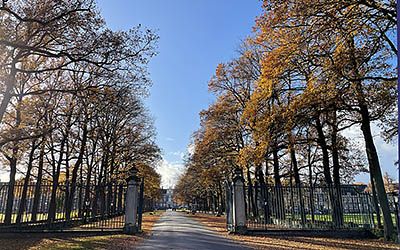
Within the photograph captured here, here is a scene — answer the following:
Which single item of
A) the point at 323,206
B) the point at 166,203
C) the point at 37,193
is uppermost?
the point at 166,203

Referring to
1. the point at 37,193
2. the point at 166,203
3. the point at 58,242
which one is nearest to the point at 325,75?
the point at 58,242

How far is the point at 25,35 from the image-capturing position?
12555 mm

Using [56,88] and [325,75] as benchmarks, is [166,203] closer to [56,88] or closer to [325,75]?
[56,88]

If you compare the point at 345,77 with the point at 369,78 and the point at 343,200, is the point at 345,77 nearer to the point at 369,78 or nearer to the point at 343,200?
the point at 369,78

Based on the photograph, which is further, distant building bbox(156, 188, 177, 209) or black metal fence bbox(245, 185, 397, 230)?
distant building bbox(156, 188, 177, 209)

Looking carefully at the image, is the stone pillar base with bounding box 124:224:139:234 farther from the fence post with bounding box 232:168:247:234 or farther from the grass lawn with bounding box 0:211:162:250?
the fence post with bounding box 232:168:247:234

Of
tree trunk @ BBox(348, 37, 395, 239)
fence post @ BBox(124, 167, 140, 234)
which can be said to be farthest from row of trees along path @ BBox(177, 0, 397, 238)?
fence post @ BBox(124, 167, 140, 234)

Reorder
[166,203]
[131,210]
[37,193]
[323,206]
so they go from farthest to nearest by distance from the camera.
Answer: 1. [166,203]
2. [323,206]
3. [37,193]
4. [131,210]

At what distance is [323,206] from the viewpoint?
19.1m

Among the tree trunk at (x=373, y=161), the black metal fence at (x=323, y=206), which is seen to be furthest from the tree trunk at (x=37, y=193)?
the tree trunk at (x=373, y=161)

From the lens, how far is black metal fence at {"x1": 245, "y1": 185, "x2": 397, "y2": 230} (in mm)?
18525

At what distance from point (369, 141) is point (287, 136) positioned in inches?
154

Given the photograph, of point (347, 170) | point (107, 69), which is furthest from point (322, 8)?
point (347, 170)

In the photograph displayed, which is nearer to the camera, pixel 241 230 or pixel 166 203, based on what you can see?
pixel 241 230
